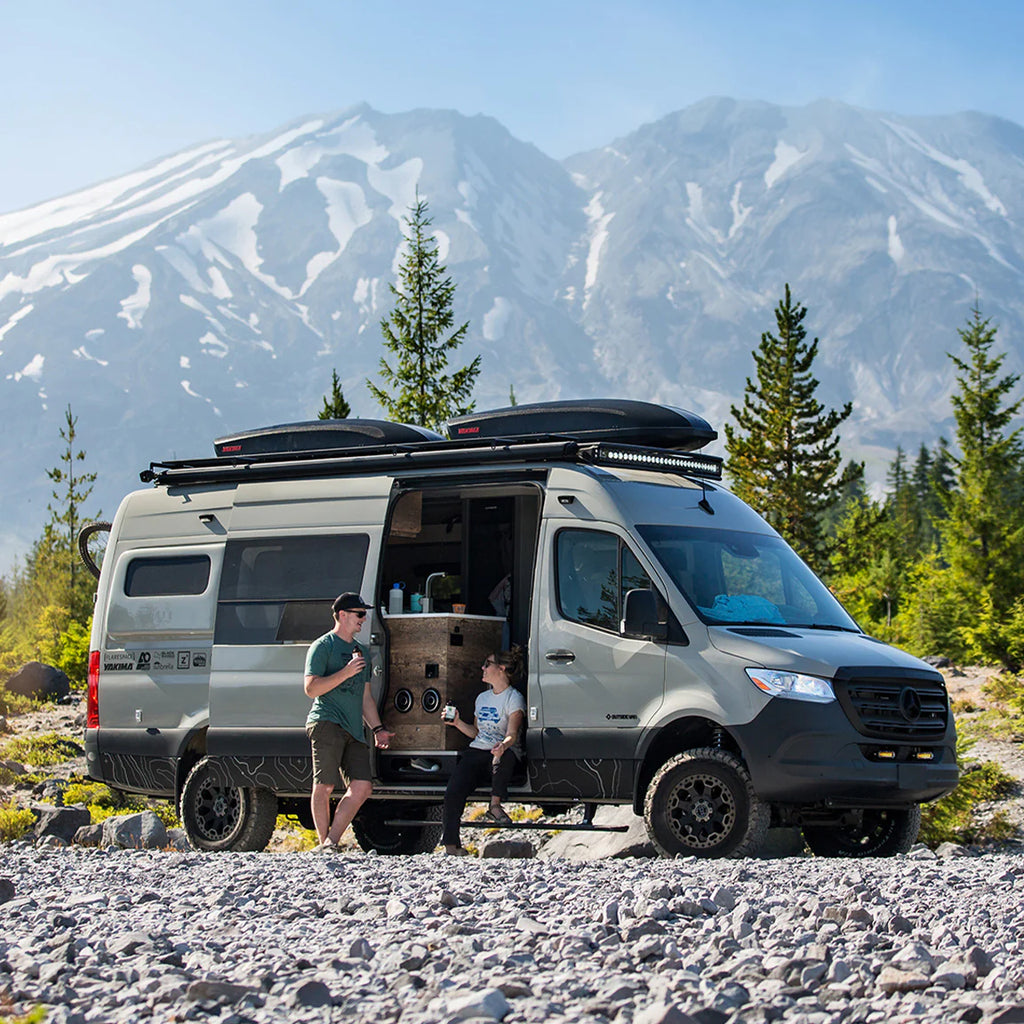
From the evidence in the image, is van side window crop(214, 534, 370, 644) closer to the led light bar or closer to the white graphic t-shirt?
the white graphic t-shirt

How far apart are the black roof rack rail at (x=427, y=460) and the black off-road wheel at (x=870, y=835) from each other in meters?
2.90

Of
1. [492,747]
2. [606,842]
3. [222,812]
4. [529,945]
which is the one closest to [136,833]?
[222,812]

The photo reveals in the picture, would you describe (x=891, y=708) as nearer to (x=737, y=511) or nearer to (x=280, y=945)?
(x=737, y=511)

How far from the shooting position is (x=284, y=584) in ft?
38.2

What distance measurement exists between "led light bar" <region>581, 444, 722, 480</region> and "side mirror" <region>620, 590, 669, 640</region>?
1320 millimetres

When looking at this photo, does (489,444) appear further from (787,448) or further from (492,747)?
(787,448)

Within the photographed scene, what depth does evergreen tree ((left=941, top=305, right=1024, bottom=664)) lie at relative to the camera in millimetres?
35719

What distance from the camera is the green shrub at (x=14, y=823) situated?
14547 millimetres

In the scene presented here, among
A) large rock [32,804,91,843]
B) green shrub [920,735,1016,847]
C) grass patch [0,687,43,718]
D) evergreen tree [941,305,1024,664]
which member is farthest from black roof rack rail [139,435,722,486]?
evergreen tree [941,305,1024,664]

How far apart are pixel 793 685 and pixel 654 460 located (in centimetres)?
242

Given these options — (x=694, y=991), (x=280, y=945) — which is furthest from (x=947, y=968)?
(x=280, y=945)

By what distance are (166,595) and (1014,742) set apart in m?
11.0

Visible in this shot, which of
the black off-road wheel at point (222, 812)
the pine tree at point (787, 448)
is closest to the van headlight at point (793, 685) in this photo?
the black off-road wheel at point (222, 812)

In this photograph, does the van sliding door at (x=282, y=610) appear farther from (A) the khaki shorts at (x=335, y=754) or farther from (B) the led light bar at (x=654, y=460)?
(B) the led light bar at (x=654, y=460)
